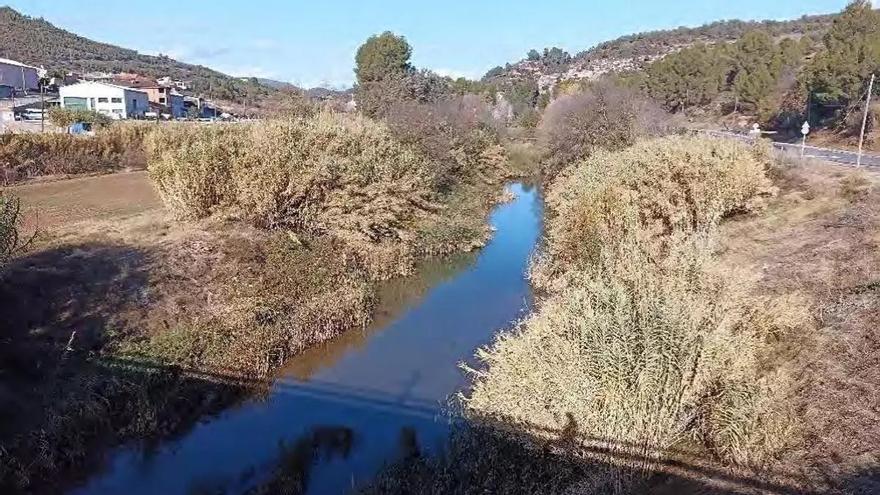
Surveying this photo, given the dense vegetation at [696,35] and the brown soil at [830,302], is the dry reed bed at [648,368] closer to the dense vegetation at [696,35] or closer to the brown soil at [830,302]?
the brown soil at [830,302]

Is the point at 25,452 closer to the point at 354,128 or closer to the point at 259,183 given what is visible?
the point at 259,183

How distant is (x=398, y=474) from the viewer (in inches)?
440

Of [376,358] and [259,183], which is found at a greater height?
[259,183]

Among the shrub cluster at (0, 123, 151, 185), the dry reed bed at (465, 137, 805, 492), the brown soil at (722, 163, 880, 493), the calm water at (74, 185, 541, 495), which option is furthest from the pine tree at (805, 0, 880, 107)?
the shrub cluster at (0, 123, 151, 185)

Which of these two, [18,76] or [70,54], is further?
[70,54]

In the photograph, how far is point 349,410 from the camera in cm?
1459

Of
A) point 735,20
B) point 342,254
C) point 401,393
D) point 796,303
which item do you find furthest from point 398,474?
point 735,20

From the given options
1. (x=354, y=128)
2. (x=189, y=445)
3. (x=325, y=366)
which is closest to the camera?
(x=189, y=445)

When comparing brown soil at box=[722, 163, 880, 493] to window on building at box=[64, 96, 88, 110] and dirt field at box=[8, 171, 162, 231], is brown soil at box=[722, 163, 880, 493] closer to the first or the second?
dirt field at box=[8, 171, 162, 231]

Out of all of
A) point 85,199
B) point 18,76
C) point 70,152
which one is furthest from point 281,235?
point 18,76

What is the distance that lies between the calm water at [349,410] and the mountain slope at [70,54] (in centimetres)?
11202

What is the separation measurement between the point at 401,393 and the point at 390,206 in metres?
11.3

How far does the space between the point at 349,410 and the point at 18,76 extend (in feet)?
341

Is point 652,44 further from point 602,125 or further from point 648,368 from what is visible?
point 648,368
